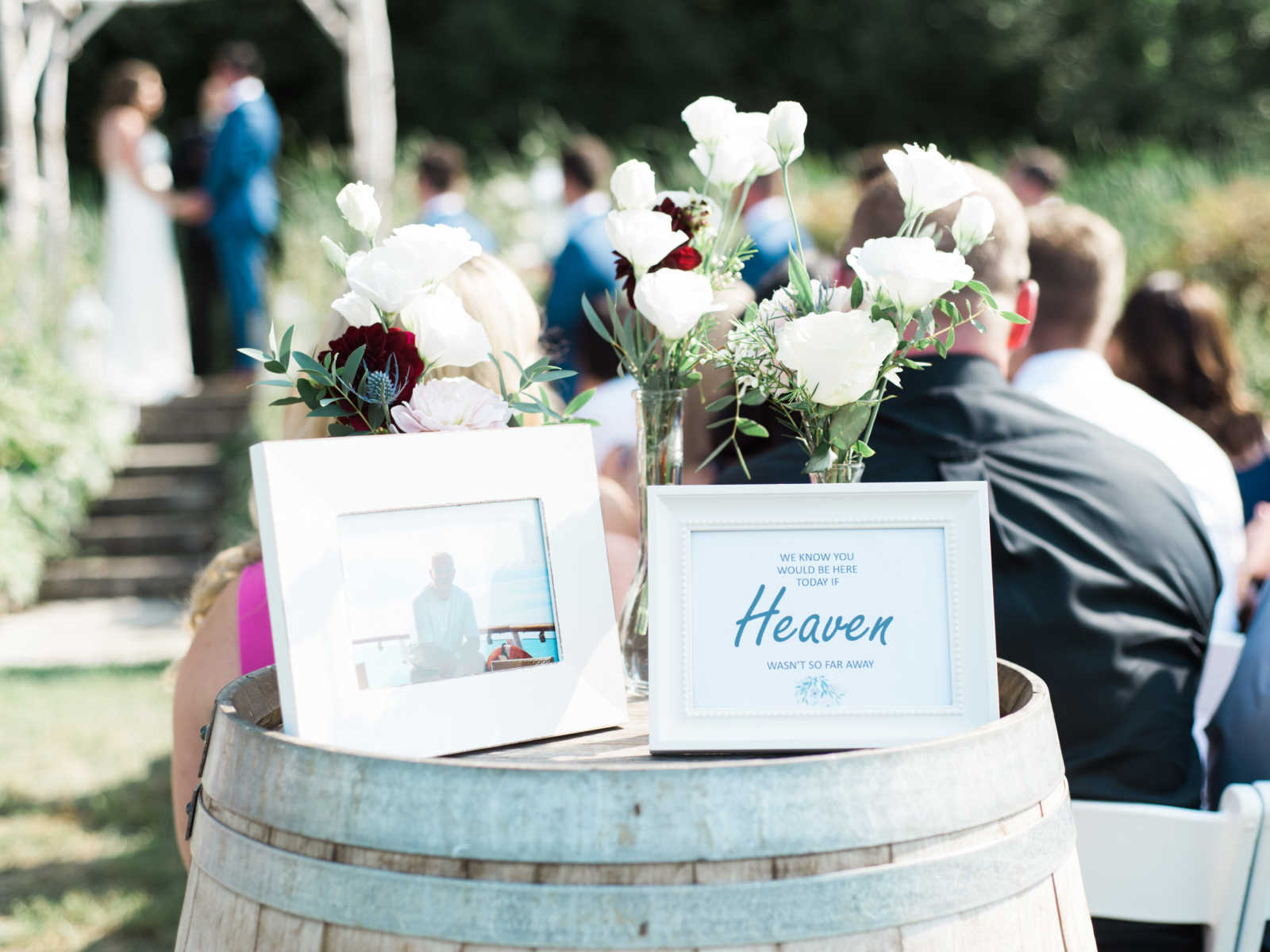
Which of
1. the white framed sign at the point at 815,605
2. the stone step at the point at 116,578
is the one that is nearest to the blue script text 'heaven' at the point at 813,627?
the white framed sign at the point at 815,605

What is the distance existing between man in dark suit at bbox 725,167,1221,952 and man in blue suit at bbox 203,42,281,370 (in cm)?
710

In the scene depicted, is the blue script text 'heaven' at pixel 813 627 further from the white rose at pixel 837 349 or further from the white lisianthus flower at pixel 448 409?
the white lisianthus flower at pixel 448 409

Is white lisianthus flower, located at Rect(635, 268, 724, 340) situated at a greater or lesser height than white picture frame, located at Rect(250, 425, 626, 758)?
greater

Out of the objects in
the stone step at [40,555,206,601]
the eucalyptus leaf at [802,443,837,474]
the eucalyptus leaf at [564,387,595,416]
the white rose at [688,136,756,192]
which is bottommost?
the stone step at [40,555,206,601]

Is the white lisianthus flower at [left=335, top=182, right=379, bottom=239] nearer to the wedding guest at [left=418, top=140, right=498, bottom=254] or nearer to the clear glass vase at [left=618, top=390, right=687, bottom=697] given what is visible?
the clear glass vase at [left=618, top=390, right=687, bottom=697]

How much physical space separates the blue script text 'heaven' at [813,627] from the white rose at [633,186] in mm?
491

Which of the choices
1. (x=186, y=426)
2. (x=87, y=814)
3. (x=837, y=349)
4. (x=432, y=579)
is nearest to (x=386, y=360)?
(x=432, y=579)

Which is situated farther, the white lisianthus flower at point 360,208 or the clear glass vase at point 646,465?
the clear glass vase at point 646,465

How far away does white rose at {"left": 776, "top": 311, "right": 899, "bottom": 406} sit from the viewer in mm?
1275

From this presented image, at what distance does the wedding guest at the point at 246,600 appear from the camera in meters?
1.83

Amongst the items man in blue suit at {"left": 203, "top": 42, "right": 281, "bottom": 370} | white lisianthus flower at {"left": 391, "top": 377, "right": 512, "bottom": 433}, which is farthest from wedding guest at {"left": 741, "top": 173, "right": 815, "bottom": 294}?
white lisianthus flower at {"left": 391, "top": 377, "right": 512, "bottom": 433}

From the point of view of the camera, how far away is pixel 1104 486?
1964mm

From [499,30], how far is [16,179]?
400 inches

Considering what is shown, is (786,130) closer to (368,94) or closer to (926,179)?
(926,179)
